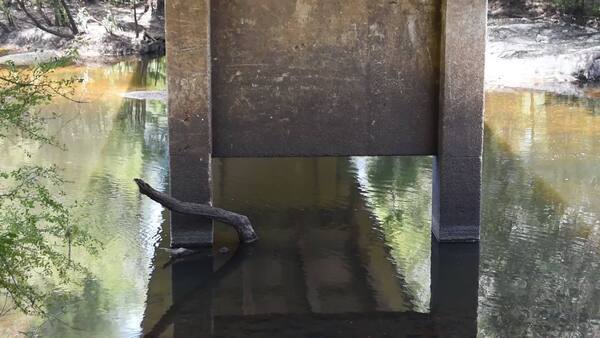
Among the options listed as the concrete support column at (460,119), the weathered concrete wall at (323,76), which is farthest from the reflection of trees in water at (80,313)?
the concrete support column at (460,119)

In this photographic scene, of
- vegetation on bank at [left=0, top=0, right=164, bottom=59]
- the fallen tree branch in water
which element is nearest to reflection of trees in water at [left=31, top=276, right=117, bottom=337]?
the fallen tree branch in water

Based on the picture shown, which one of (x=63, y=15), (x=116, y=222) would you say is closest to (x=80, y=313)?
(x=116, y=222)

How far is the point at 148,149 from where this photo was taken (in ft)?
58.9

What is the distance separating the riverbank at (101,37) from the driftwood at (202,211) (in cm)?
2425

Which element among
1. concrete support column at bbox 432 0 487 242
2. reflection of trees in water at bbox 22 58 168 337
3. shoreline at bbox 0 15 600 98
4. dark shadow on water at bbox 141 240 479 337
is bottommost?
dark shadow on water at bbox 141 240 479 337

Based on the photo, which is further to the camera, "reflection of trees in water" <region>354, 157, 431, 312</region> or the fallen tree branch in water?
"reflection of trees in water" <region>354, 157, 431, 312</region>

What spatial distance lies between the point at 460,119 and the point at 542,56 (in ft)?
63.4

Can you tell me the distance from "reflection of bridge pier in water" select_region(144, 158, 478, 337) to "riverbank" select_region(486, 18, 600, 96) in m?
14.7

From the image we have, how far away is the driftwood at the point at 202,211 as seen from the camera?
10789 millimetres

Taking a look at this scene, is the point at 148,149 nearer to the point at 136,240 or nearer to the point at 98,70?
the point at 136,240

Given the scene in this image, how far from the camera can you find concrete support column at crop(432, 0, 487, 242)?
10.8 m

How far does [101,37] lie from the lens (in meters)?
37.1

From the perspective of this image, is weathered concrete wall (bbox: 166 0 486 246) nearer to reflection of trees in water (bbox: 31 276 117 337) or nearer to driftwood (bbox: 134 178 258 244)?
driftwood (bbox: 134 178 258 244)

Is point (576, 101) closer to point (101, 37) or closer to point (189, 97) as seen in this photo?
point (189, 97)
